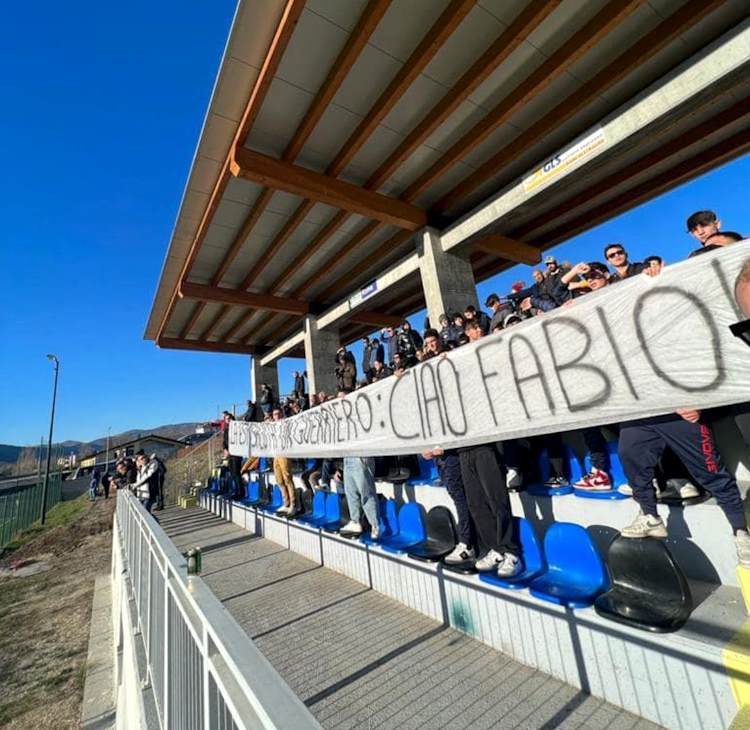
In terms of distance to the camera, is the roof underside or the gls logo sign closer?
the roof underside

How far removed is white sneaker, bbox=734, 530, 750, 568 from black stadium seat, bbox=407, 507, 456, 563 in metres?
2.35

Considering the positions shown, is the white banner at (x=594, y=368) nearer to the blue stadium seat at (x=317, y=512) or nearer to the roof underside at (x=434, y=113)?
the blue stadium seat at (x=317, y=512)

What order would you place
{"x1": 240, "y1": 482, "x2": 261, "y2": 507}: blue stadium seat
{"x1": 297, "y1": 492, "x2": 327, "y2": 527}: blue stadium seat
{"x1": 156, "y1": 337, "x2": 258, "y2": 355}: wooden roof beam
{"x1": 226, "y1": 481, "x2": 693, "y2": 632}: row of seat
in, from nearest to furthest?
{"x1": 226, "y1": 481, "x2": 693, "y2": 632}: row of seat < {"x1": 297, "y1": 492, "x2": 327, "y2": 527}: blue stadium seat < {"x1": 240, "y1": 482, "x2": 261, "y2": 507}: blue stadium seat < {"x1": 156, "y1": 337, "x2": 258, "y2": 355}: wooden roof beam

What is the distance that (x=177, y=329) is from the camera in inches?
591

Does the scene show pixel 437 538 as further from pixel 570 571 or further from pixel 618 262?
pixel 618 262

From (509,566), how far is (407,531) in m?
1.83

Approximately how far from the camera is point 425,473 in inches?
241

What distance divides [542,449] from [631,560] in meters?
1.86

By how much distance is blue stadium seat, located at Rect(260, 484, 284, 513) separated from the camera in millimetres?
8859

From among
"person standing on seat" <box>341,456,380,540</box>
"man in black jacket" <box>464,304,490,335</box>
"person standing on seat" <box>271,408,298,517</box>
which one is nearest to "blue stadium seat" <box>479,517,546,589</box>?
"person standing on seat" <box>341,456,380,540</box>

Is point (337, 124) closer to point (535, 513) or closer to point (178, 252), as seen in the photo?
point (178, 252)

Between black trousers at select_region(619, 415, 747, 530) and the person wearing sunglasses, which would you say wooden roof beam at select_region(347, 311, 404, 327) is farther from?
black trousers at select_region(619, 415, 747, 530)

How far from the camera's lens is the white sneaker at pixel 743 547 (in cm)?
222

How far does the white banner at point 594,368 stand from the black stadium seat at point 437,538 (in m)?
0.97
